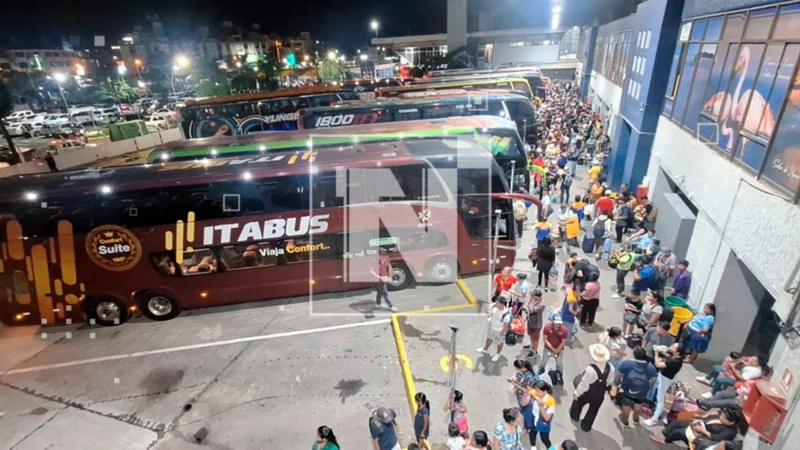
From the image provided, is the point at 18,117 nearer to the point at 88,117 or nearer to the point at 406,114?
the point at 88,117

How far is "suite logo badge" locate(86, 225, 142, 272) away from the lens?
7.79m

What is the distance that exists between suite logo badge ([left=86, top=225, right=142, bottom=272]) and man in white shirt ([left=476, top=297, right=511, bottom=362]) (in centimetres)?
708

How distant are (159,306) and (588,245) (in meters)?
10.3

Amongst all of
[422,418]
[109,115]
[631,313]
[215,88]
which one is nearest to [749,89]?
[631,313]

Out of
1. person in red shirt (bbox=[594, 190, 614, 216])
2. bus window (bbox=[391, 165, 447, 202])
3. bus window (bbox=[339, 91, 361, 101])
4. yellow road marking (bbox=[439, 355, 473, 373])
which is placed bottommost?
yellow road marking (bbox=[439, 355, 473, 373])

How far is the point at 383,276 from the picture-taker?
8.14 meters

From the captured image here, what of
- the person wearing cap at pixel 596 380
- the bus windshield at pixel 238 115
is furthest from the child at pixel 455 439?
the bus windshield at pixel 238 115

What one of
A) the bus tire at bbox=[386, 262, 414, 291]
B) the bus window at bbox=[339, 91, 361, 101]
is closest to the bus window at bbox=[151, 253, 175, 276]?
the bus tire at bbox=[386, 262, 414, 291]

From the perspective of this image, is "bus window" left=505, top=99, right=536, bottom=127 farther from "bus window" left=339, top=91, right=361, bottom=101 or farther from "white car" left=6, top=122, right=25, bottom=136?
"white car" left=6, top=122, right=25, bottom=136

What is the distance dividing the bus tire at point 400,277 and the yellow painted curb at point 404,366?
1133mm

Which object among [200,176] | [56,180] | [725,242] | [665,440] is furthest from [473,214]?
[56,180]

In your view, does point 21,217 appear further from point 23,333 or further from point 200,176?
point 200,176

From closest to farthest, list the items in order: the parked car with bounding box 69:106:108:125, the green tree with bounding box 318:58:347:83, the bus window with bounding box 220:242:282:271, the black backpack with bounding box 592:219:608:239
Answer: the bus window with bounding box 220:242:282:271 < the black backpack with bounding box 592:219:608:239 < the parked car with bounding box 69:106:108:125 < the green tree with bounding box 318:58:347:83

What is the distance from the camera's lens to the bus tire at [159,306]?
852 cm
